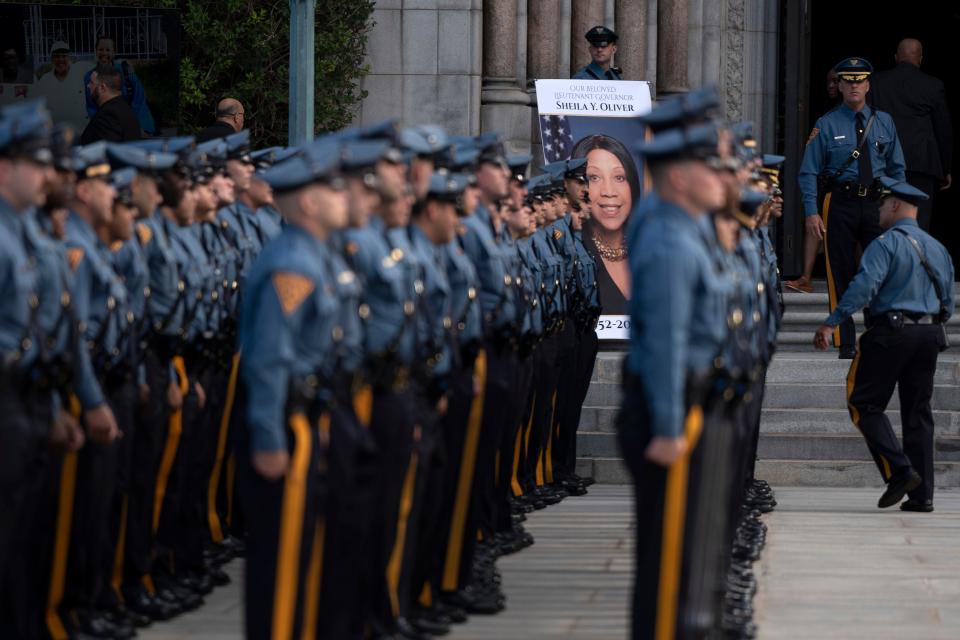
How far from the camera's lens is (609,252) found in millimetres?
17109

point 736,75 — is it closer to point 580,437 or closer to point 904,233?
point 580,437

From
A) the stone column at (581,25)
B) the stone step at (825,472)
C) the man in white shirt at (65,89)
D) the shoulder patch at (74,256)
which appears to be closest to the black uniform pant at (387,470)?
the shoulder patch at (74,256)

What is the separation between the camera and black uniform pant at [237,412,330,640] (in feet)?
22.7

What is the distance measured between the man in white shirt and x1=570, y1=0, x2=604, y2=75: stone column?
5.82m

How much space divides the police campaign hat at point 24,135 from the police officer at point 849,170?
9.24 meters

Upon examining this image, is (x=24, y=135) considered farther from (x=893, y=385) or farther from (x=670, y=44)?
(x=670, y=44)

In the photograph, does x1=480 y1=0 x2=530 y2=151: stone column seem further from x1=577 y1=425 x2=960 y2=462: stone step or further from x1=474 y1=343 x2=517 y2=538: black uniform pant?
x1=474 y1=343 x2=517 y2=538: black uniform pant

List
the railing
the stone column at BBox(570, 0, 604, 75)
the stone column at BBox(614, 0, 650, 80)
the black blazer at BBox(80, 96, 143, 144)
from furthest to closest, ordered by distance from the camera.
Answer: the stone column at BBox(614, 0, 650, 80) → the stone column at BBox(570, 0, 604, 75) → the railing → the black blazer at BBox(80, 96, 143, 144)

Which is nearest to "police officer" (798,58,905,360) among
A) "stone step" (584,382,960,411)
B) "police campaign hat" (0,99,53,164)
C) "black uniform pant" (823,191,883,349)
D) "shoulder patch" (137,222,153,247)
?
"black uniform pant" (823,191,883,349)

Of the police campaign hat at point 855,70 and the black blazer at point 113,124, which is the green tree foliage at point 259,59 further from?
the black blazer at point 113,124

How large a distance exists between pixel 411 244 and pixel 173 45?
21.6ft

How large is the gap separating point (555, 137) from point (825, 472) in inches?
137

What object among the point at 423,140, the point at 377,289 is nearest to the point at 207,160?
the point at 423,140

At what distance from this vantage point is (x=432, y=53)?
18.3 metres
